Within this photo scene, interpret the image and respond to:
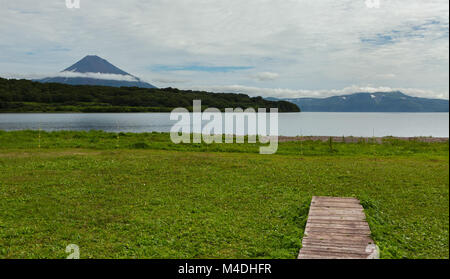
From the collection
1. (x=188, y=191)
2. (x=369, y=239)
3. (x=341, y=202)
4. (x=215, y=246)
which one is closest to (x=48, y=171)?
(x=188, y=191)

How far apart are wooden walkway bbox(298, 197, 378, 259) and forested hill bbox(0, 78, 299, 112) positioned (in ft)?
403

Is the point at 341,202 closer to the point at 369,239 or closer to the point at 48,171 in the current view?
the point at 369,239

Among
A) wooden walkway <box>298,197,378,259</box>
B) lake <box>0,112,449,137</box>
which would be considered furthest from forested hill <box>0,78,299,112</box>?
wooden walkway <box>298,197,378,259</box>

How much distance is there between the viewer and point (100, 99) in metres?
170

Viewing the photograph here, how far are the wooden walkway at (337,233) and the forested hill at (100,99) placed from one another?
403 ft

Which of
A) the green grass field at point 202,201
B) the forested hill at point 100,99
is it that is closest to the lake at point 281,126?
the forested hill at point 100,99

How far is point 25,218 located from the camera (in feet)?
40.5

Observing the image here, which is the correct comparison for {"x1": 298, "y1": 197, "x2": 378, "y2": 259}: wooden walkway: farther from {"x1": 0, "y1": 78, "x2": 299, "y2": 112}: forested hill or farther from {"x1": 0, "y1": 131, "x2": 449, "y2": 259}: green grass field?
{"x1": 0, "y1": 78, "x2": 299, "y2": 112}: forested hill

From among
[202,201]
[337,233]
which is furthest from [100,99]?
[337,233]

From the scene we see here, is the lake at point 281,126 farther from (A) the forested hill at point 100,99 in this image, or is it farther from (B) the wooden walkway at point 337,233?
(B) the wooden walkway at point 337,233

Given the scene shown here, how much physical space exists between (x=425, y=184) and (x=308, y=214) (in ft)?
34.8

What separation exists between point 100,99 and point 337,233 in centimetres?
17436

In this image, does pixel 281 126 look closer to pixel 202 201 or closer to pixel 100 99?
pixel 202 201

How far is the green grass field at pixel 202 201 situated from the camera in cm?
993
